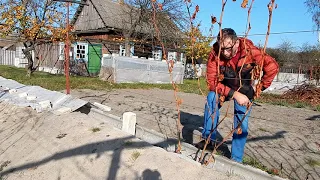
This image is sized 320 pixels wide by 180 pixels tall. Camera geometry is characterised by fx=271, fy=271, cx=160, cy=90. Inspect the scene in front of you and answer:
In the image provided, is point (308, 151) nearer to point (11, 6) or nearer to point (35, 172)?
point (35, 172)

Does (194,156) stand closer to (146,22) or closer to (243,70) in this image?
(243,70)

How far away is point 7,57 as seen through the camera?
3038 centimetres

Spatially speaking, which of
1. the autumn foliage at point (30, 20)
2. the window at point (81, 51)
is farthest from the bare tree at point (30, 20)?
the window at point (81, 51)

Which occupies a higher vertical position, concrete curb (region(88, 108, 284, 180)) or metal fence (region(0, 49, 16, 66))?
metal fence (region(0, 49, 16, 66))

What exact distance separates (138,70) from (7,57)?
2208 centimetres

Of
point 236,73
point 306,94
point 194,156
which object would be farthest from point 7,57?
point 236,73

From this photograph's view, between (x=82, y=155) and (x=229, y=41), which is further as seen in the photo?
(x=82, y=155)

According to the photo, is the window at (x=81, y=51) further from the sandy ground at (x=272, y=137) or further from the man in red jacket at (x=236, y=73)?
the man in red jacket at (x=236, y=73)

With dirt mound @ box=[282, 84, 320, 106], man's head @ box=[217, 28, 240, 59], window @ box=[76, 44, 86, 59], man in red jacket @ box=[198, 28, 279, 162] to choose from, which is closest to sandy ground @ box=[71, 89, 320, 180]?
man in red jacket @ box=[198, 28, 279, 162]

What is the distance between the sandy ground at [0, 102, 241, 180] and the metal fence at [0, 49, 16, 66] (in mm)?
29038

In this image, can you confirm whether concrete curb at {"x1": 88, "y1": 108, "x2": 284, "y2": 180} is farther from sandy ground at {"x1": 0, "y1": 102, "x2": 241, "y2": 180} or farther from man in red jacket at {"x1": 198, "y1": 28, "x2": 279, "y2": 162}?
man in red jacket at {"x1": 198, "y1": 28, "x2": 279, "y2": 162}

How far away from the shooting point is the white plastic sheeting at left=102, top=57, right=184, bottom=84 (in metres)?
14.3

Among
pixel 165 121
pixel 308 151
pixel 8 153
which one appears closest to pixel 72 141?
pixel 8 153

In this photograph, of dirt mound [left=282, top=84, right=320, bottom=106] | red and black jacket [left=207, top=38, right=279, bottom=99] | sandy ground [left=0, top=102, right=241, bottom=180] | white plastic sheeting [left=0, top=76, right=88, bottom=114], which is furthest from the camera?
dirt mound [left=282, top=84, right=320, bottom=106]
